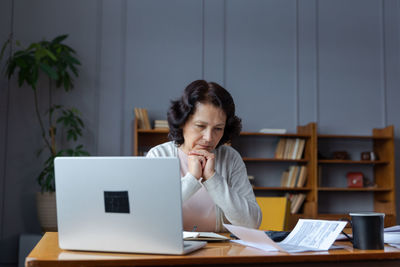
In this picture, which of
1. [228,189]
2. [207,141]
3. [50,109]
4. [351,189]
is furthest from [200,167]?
[351,189]

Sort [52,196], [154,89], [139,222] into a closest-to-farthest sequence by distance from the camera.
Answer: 1. [139,222]
2. [52,196]
3. [154,89]

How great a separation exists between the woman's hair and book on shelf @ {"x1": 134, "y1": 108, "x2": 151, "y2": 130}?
8.53 feet

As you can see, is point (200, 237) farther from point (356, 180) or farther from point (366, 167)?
point (366, 167)

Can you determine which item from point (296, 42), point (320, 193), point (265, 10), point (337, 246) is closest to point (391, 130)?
point (320, 193)

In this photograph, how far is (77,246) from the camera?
4.00ft

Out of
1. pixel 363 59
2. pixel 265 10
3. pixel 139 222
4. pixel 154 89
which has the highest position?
pixel 265 10

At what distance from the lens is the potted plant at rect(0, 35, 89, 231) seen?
13.9 ft

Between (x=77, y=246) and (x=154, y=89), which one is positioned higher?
(x=154, y=89)

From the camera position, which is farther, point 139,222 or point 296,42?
point 296,42

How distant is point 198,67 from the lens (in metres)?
5.09

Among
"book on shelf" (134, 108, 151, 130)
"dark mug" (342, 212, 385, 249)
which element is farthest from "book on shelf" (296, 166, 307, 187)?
"dark mug" (342, 212, 385, 249)

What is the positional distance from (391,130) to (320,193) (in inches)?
39.2

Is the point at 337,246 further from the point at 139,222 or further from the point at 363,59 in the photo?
the point at 363,59

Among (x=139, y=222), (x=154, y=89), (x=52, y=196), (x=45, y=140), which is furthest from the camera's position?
(x=154, y=89)
